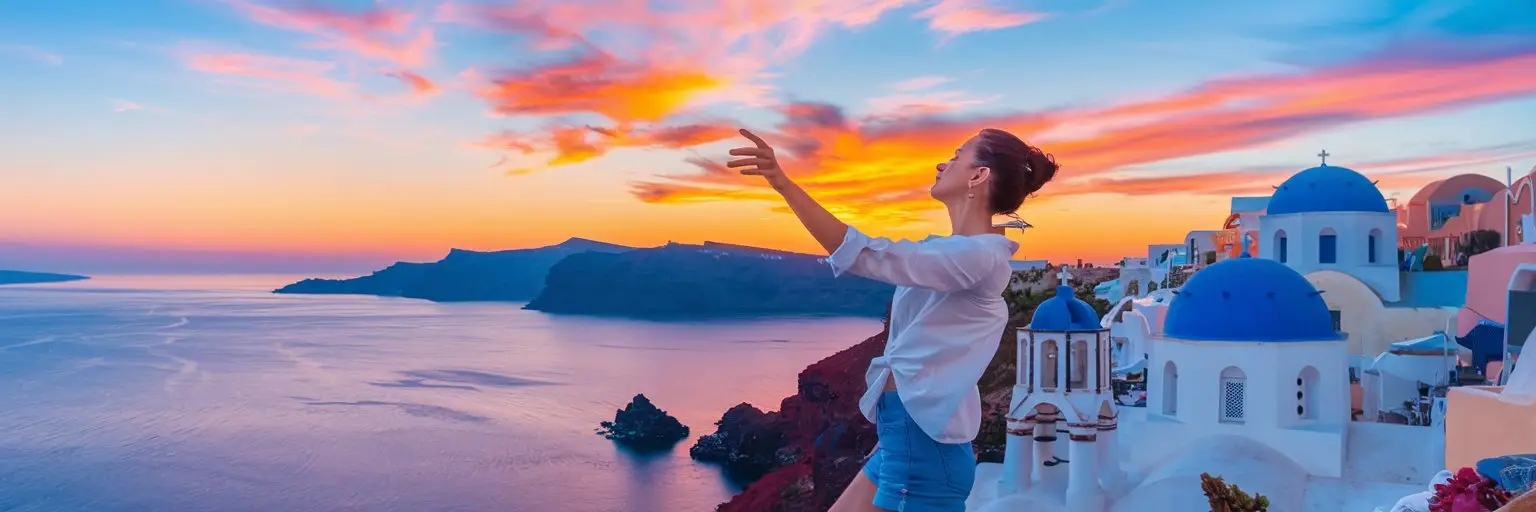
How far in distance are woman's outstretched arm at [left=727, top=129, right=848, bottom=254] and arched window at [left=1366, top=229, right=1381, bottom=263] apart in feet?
68.9

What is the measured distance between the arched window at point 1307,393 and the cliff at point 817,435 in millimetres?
11823

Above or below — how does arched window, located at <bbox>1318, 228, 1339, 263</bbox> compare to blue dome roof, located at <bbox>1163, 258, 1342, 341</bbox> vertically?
above

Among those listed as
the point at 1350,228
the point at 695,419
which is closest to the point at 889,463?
the point at 1350,228

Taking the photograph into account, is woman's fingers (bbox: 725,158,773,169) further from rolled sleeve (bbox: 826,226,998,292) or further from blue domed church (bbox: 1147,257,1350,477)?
blue domed church (bbox: 1147,257,1350,477)

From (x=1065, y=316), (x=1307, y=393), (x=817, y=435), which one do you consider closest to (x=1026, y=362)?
(x=1065, y=316)

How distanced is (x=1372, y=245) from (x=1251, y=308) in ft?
29.5

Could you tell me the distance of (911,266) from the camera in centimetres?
186

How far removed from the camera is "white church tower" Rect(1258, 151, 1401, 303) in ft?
63.9

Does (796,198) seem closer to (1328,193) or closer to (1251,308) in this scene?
(1251,308)

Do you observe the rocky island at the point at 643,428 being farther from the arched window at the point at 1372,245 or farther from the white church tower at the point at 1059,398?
the white church tower at the point at 1059,398

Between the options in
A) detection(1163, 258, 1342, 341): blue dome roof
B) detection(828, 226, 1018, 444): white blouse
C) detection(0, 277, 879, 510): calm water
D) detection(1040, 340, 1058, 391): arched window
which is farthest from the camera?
detection(0, 277, 879, 510): calm water

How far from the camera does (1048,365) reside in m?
13.5

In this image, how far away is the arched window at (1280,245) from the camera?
65.7 ft

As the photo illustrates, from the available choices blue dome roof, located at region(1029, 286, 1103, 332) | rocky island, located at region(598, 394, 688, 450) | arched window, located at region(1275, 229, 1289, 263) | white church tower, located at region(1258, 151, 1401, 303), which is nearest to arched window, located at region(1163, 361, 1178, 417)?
blue dome roof, located at region(1029, 286, 1103, 332)
